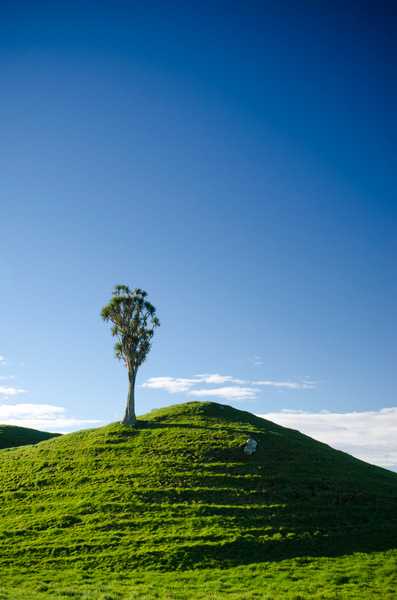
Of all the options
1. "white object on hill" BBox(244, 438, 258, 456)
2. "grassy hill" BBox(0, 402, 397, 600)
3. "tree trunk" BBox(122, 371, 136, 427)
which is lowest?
"grassy hill" BBox(0, 402, 397, 600)

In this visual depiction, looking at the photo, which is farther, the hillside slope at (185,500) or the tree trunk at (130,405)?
the tree trunk at (130,405)

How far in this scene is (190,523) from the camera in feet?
122

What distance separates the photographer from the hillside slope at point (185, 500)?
33750 millimetres

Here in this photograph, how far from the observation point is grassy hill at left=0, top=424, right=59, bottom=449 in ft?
278

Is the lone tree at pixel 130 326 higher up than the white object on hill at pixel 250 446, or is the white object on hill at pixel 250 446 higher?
the lone tree at pixel 130 326

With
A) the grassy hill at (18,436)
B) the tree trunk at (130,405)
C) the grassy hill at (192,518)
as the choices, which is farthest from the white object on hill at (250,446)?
the grassy hill at (18,436)

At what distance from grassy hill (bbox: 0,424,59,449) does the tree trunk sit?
103ft

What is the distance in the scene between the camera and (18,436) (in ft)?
294

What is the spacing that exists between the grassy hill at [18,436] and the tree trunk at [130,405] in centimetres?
3125

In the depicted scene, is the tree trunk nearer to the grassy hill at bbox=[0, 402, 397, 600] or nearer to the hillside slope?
the hillside slope

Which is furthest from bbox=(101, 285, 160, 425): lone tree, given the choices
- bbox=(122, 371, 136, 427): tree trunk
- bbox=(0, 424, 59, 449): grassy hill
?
bbox=(0, 424, 59, 449): grassy hill

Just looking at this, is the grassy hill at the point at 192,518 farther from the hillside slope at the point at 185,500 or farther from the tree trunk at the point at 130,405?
the tree trunk at the point at 130,405

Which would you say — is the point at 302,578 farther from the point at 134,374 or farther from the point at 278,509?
the point at 134,374

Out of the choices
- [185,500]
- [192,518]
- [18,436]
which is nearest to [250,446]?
[185,500]
